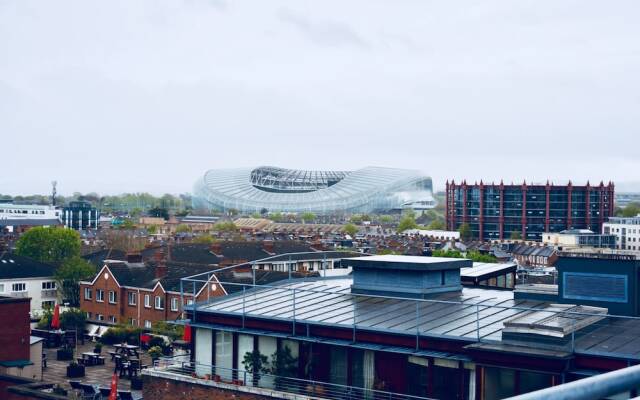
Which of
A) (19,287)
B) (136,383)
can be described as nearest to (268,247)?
(19,287)

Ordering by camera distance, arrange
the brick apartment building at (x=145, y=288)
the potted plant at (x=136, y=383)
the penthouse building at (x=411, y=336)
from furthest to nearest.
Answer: the brick apartment building at (x=145, y=288) < the potted plant at (x=136, y=383) < the penthouse building at (x=411, y=336)

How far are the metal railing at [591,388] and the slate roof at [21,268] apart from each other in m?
59.3

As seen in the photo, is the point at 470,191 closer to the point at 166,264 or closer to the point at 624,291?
the point at 166,264

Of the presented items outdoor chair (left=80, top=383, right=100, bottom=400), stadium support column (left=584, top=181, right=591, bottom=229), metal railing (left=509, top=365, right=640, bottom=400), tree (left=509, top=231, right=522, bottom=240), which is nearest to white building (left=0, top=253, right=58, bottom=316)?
outdoor chair (left=80, top=383, right=100, bottom=400)

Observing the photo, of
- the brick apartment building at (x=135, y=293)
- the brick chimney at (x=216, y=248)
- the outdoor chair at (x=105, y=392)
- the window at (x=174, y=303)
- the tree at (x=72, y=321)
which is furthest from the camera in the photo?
the brick chimney at (x=216, y=248)

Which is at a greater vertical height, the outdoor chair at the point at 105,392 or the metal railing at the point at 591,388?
the metal railing at the point at 591,388

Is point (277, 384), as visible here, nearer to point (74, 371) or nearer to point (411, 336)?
point (411, 336)

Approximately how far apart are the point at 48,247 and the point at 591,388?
73500 mm

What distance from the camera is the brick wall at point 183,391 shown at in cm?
2091

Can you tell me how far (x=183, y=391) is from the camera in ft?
71.7

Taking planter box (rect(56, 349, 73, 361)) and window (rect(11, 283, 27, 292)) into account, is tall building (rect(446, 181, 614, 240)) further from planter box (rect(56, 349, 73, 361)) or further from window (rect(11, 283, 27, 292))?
planter box (rect(56, 349, 73, 361))

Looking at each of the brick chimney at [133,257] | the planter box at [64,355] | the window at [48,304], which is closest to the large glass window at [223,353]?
the planter box at [64,355]

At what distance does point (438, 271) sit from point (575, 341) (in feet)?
18.9

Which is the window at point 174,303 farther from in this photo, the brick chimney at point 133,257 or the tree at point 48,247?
the tree at point 48,247
